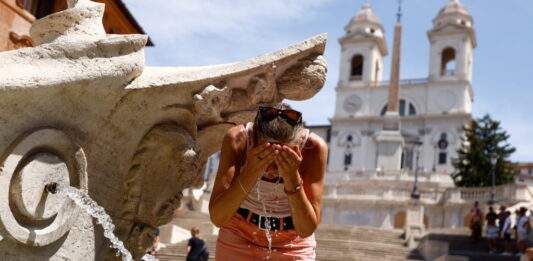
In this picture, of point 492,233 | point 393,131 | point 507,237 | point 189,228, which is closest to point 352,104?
point 393,131

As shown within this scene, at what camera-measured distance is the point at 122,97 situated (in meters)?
3.92

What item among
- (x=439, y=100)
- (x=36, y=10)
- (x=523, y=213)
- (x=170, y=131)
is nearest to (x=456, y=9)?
(x=439, y=100)

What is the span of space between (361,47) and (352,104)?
9026 millimetres

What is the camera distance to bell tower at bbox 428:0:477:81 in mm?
88438

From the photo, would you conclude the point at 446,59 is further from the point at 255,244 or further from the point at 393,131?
the point at 255,244

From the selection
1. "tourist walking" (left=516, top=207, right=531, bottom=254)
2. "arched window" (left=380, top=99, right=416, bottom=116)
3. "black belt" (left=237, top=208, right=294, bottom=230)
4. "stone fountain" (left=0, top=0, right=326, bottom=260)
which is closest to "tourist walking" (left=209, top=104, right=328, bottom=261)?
"black belt" (left=237, top=208, right=294, bottom=230)

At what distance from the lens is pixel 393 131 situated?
77.9 m

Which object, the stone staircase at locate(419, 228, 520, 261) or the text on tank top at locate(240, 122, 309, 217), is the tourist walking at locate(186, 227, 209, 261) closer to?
the stone staircase at locate(419, 228, 520, 261)

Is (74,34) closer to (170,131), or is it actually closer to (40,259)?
(170,131)

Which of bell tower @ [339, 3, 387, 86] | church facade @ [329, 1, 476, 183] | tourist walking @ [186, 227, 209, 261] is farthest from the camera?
bell tower @ [339, 3, 387, 86]

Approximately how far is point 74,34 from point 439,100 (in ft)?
281

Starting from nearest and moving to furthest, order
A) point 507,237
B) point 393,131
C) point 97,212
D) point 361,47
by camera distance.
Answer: point 97,212, point 507,237, point 393,131, point 361,47

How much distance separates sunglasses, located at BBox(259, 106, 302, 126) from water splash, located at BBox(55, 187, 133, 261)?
1.26 meters

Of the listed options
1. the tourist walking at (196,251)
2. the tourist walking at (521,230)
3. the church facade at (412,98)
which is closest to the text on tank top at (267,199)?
the tourist walking at (196,251)
